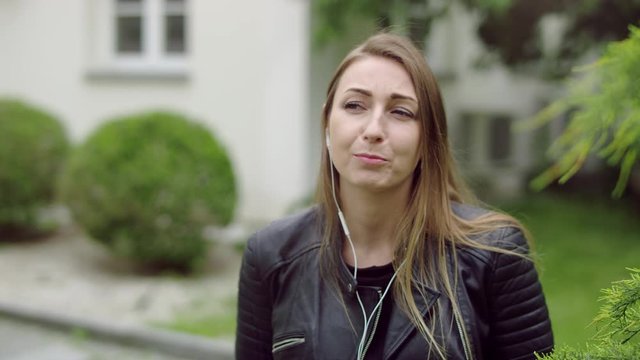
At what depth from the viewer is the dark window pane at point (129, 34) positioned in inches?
437

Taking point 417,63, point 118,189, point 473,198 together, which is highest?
point 417,63

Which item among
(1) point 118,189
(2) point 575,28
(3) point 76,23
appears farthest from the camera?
(3) point 76,23

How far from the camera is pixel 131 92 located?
10.7 meters

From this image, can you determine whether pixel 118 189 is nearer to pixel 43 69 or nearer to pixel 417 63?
pixel 43 69

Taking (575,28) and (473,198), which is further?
(575,28)

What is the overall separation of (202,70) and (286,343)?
27.2 feet

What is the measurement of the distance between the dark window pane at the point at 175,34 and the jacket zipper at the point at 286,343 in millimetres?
8881

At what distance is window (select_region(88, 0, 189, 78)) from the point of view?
10789 mm

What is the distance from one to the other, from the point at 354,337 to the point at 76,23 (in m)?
9.71

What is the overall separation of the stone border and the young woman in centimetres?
363

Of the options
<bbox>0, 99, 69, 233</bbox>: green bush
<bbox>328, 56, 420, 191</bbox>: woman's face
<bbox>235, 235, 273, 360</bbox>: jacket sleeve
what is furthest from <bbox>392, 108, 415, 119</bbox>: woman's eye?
<bbox>0, 99, 69, 233</bbox>: green bush

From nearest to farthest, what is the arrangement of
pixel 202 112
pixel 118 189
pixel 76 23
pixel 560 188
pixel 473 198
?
pixel 473 198 < pixel 118 189 < pixel 202 112 < pixel 76 23 < pixel 560 188

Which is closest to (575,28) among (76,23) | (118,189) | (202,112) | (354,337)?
(202,112)

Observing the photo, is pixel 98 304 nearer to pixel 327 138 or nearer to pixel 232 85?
pixel 232 85
